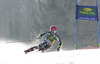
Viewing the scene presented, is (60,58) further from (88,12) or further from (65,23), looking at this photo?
(65,23)

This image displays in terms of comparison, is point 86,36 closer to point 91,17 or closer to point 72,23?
point 72,23

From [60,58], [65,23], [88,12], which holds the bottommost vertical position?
[60,58]

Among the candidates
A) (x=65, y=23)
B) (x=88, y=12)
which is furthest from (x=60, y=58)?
(x=65, y=23)

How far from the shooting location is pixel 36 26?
44.3 meters

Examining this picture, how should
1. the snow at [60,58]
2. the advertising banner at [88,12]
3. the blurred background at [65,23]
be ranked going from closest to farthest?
the snow at [60,58], the advertising banner at [88,12], the blurred background at [65,23]

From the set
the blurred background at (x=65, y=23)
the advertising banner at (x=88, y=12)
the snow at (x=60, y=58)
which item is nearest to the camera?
the snow at (x=60, y=58)

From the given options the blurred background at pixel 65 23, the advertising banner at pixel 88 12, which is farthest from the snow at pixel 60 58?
the blurred background at pixel 65 23

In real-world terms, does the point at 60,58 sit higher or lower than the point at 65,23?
lower

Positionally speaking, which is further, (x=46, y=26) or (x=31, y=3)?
(x=31, y=3)

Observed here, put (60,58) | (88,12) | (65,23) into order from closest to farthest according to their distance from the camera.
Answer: (60,58) < (88,12) < (65,23)

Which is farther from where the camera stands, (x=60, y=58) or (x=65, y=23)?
(x=65, y=23)

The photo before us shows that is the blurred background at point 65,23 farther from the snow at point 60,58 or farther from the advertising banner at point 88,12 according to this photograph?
the snow at point 60,58

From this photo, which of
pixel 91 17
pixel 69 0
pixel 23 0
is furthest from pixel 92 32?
pixel 23 0

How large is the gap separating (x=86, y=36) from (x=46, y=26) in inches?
356
